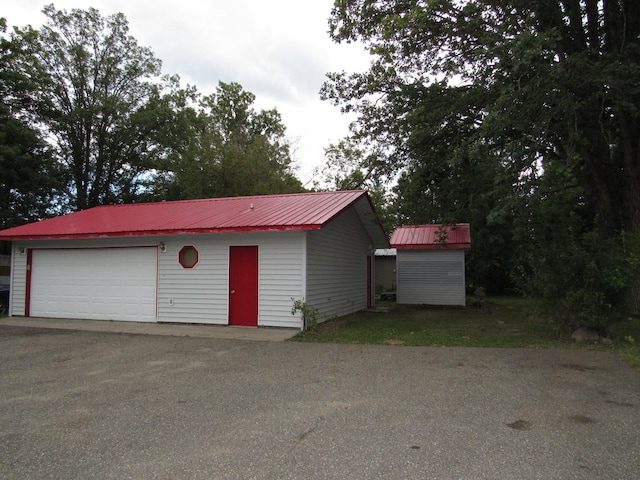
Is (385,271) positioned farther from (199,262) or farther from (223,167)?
(199,262)

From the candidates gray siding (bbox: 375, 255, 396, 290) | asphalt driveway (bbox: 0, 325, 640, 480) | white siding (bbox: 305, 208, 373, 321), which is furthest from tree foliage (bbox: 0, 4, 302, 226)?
asphalt driveway (bbox: 0, 325, 640, 480)

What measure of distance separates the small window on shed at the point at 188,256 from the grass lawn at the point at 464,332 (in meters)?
3.75

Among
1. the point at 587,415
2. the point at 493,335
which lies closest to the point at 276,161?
the point at 493,335

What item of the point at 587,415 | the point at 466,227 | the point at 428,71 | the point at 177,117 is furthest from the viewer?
the point at 177,117

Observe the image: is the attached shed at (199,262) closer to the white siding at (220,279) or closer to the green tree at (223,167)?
the white siding at (220,279)

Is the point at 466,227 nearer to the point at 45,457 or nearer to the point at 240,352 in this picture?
the point at 240,352

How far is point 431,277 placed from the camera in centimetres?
1764

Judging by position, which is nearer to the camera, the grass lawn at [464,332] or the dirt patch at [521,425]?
the dirt patch at [521,425]

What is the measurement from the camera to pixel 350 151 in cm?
3531

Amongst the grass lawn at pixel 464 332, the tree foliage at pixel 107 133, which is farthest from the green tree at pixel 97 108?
the grass lawn at pixel 464 332

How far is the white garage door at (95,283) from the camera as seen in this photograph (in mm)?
11961

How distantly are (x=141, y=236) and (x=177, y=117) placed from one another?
18755 mm

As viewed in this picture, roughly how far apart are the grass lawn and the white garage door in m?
5.07

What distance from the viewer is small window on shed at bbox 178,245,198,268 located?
452 inches
